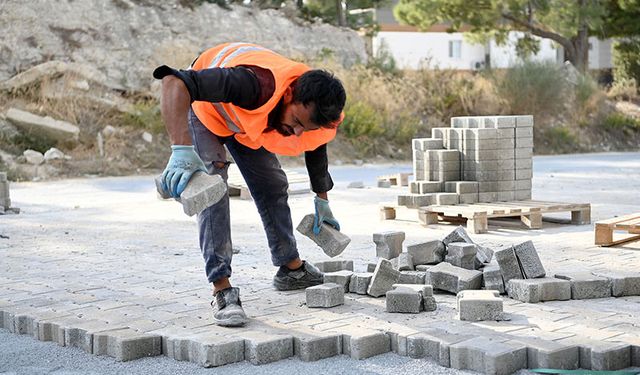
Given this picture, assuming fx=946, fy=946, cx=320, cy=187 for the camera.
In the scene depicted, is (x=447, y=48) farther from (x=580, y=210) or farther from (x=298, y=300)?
(x=298, y=300)

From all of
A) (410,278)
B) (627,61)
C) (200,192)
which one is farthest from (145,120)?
(627,61)

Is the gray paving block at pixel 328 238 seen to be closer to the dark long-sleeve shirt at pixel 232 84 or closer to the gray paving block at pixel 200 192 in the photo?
the dark long-sleeve shirt at pixel 232 84

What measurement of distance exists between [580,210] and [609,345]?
5.17 metres

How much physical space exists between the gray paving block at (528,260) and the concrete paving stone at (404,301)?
30.6 inches

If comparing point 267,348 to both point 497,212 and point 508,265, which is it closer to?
point 508,265

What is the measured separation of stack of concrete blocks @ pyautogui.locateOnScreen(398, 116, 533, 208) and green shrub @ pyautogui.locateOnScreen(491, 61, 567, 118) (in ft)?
45.3

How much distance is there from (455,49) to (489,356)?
41.4 metres

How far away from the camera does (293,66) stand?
4895mm

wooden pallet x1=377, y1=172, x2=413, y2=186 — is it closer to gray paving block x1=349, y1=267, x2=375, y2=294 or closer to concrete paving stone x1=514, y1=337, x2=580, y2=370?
gray paving block x1=349, y1=267, x2=375, y2=294

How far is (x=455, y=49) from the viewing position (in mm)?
44438

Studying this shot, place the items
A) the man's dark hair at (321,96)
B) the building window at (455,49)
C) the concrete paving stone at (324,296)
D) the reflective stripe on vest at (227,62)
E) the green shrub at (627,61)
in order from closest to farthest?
the man's dark hair at (321,96), the reflective stripe on vest at (227,62), the concrete paving stone at (324,296), the green shrub at (627,61), the building window at (455,49)

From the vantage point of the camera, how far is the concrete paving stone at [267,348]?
4414mm

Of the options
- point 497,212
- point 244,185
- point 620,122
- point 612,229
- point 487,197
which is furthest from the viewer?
point 620,122

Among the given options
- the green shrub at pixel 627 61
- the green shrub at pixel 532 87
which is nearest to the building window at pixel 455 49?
the green shrub at pixel 627 61
